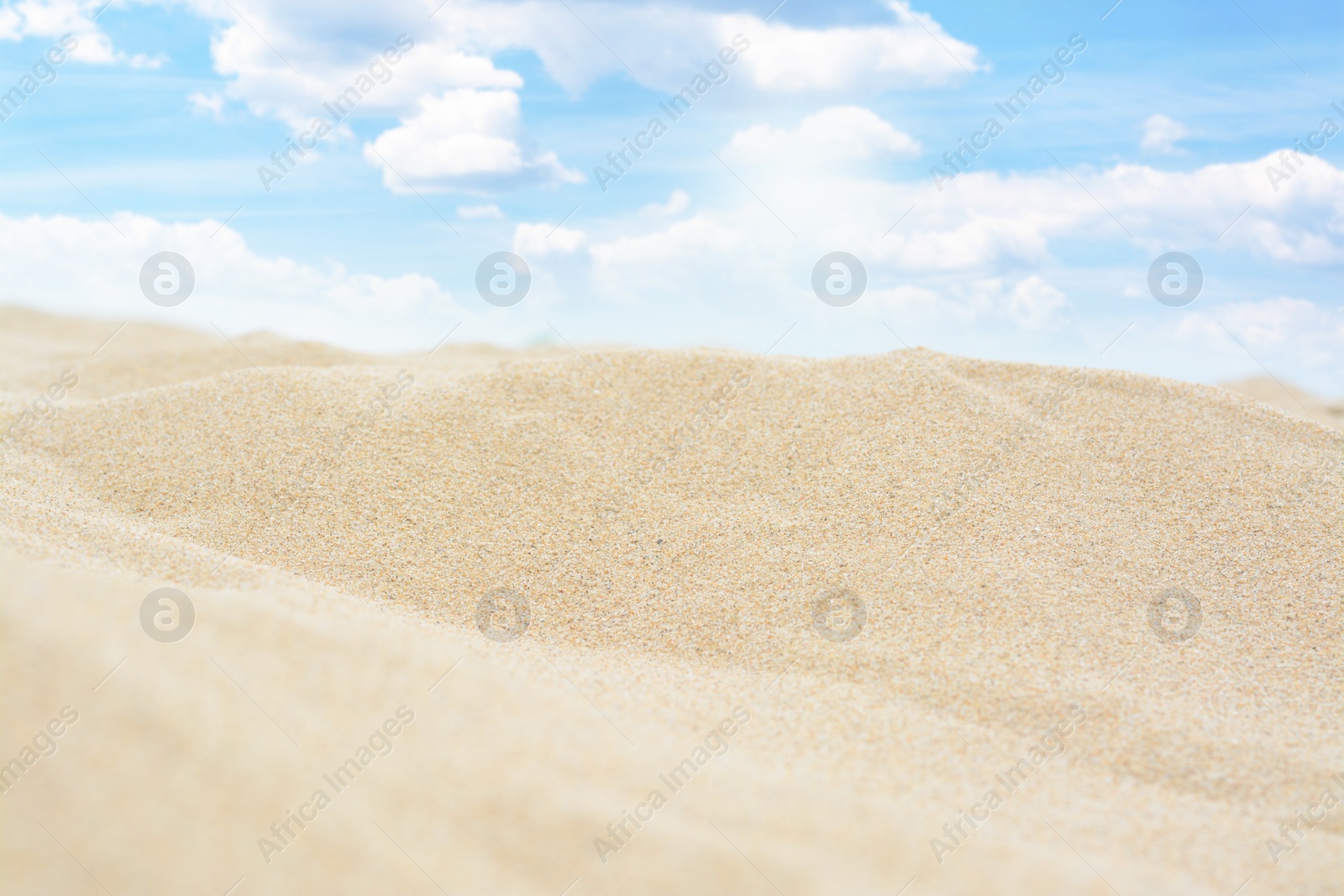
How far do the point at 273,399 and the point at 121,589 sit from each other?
8.83 feet

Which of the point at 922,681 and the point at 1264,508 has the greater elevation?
the point at 1264,508

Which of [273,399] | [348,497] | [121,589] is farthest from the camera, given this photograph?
[273,399]

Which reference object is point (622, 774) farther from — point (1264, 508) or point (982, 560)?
point (1264, 508)

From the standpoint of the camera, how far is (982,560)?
4.58 metres

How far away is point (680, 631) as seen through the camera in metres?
4.22

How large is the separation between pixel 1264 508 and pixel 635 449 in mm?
3733

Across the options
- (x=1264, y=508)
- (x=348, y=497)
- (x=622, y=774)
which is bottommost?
(x=348, y=497)

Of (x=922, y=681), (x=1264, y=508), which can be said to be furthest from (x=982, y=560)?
(x=1264, y=508)

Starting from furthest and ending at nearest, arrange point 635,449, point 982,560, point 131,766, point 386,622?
point 635,449, point 982,560, point 386,622, point 131,766

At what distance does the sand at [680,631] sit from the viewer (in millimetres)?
2654

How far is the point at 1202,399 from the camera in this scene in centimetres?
630

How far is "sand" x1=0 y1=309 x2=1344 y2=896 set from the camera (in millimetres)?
2654

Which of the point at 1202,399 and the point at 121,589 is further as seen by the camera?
the point at 1202,399

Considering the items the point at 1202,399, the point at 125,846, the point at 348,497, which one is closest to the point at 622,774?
the point at 125,846
